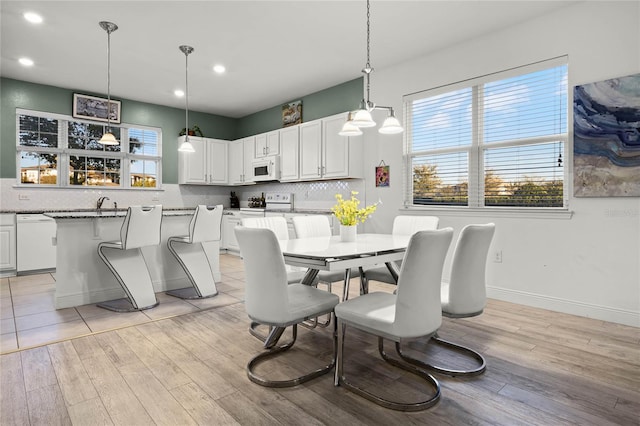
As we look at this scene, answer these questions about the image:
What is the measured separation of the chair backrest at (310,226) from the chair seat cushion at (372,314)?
130 centimetres

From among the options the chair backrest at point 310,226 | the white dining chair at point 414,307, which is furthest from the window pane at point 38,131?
the white dining chair at point 414,307

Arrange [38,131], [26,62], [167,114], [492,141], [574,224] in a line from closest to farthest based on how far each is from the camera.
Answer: [574,224]
[492,141]
[26,62]
[38,131]
[167,114]

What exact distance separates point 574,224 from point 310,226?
95.9 inches

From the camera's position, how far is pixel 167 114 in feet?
22.5

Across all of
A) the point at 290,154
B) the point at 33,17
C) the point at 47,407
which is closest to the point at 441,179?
the point at 290,154

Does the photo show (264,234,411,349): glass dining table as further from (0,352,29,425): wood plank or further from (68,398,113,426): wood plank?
(0,352,29,425): wood plank

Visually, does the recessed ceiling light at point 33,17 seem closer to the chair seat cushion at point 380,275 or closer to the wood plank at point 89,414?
the wood plank at point 89,414

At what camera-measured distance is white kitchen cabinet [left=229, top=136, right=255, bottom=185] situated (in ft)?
22.5

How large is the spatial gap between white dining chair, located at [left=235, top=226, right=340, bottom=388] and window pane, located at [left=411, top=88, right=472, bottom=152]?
2920 millimetres

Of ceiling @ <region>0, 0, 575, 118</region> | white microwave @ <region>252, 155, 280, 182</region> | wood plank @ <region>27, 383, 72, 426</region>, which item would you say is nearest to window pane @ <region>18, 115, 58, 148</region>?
ceiling @ <region>0, 0, 575, 118</region>

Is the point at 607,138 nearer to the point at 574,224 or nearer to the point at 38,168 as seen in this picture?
the point at 574,224

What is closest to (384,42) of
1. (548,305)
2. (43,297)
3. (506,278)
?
(506,278)

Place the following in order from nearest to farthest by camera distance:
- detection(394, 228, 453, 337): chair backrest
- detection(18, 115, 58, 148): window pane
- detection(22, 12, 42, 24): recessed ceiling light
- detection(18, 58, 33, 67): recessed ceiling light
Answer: detection(394, 228, 453, 337): chair backrest, detection(22, 12, 42, 24): recessed ceiling light, detection(18, 58, 33, 67): recessed ceiling light, detection(18, 115, 58, 148): window pane

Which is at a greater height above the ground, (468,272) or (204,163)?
(204,163)
